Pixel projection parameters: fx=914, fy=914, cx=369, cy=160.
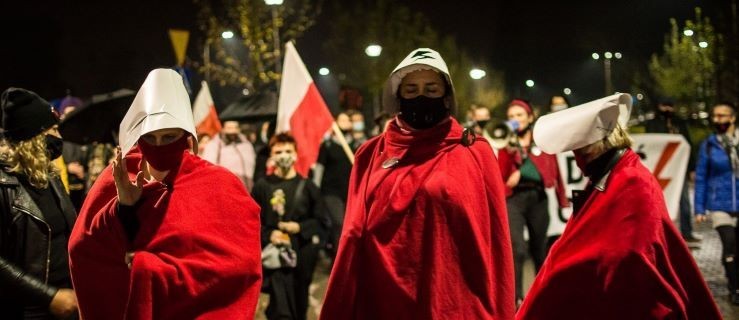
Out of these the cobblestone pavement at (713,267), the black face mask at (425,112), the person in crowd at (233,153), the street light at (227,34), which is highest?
the street light at (227,34)

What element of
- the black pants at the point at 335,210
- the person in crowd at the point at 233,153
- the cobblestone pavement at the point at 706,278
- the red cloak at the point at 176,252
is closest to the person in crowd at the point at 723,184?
the cobblestone pavement at the point at 706,278

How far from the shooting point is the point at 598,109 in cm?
487

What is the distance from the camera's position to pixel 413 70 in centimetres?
504

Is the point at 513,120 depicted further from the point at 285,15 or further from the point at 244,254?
the point at 285,15

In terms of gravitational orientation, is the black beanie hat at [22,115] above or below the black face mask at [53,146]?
above

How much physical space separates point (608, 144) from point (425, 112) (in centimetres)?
100

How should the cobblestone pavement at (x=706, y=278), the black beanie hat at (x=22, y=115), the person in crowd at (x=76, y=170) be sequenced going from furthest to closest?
1. the cobblestone pavement at (x=706, y=278)
2. the person in crowd at (x=76, y=170)
3. the black beanie hat at (x=22, y=115)

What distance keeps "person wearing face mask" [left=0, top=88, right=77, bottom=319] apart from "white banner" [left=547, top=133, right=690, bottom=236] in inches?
266

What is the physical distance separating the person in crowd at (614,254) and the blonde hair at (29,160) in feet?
9.11

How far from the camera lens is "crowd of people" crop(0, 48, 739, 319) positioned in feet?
13.8

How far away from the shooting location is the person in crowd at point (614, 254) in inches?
175

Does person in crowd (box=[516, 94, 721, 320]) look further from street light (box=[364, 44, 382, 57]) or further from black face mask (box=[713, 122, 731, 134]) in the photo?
street light (box=[364, 44, 382, 57])

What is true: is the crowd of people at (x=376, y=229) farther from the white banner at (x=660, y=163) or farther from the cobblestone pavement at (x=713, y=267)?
the white banner at (x=660, y=163)

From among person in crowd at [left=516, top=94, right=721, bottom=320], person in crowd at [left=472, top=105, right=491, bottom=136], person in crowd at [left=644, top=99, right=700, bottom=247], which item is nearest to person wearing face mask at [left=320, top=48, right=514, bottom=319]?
person in crowd at [left=516, top=94, right=721, bottom=320]
